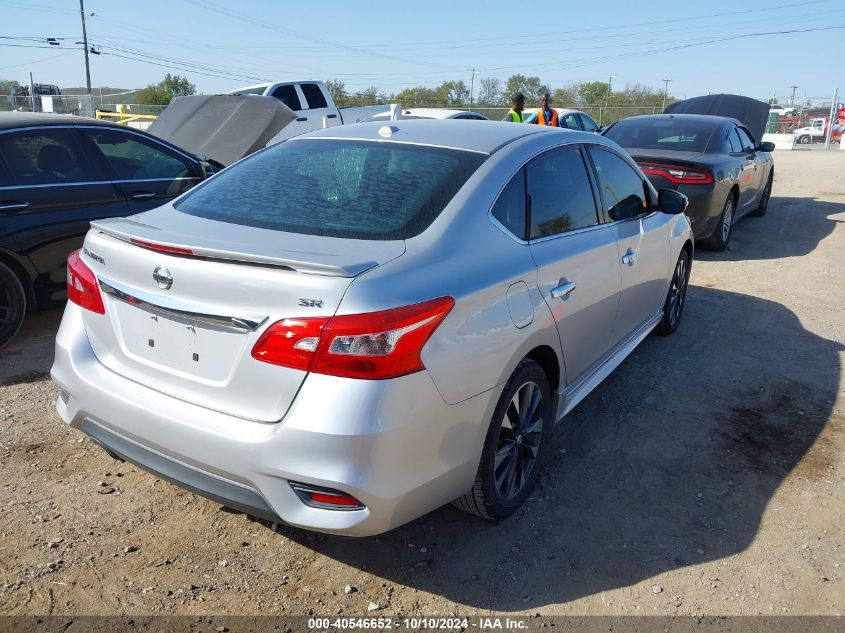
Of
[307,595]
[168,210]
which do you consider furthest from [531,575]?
[168,210]

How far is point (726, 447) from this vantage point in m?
3.81

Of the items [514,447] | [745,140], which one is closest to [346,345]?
[514,447]

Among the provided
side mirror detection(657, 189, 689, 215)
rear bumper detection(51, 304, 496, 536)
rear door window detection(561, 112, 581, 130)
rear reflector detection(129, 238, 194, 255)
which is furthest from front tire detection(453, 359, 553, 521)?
rear door window detection(561, 112, 581, 130)

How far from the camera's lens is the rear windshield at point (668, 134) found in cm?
849

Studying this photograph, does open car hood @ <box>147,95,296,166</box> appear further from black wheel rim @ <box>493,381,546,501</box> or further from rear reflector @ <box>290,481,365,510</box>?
rear reflector @ <box>290,481,365,510</box>

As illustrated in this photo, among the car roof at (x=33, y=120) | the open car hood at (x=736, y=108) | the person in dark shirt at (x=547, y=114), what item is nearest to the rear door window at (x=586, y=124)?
the open car hood at (x=736, y=108)

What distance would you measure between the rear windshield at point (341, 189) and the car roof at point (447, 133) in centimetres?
8

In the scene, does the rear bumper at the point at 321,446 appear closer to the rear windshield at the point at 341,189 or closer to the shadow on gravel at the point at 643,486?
the shadow on gravel at the point at 643,486

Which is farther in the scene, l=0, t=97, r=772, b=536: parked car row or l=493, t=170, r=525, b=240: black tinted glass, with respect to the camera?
l=493, t=170, r=525, b=240: black tinted glass

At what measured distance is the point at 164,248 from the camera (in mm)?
2402

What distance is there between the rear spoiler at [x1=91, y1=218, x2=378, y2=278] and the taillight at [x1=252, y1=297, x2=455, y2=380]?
0.16 m

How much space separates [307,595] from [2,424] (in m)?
2.31

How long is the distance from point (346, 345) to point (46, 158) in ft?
13.5

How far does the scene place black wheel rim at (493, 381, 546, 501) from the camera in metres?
2.90
